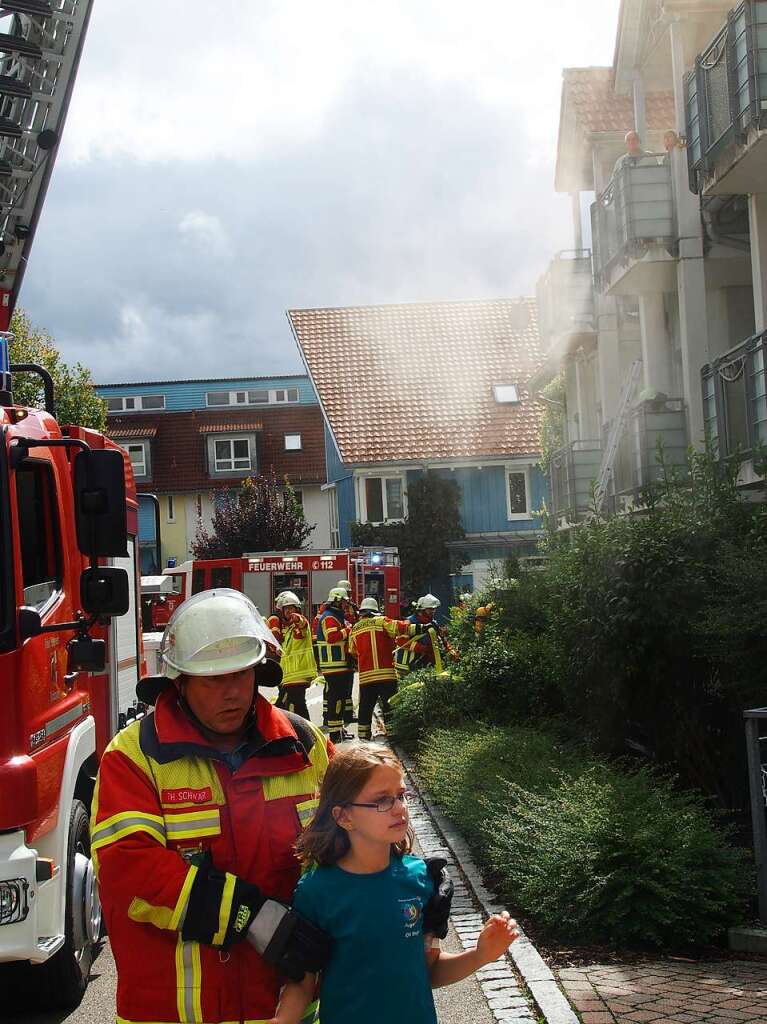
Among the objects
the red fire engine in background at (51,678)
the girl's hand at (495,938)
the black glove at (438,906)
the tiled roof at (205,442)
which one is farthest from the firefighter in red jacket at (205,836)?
the tiled roof at (205,442)

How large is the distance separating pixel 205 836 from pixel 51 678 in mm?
2391

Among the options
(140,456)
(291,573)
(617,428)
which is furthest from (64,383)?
(140,456)

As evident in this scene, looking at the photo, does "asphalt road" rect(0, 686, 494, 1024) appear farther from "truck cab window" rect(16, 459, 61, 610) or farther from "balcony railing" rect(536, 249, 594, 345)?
"balcony railing" rect(536, 249, 594, 345)

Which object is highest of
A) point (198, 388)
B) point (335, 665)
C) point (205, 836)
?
point (198, 388)

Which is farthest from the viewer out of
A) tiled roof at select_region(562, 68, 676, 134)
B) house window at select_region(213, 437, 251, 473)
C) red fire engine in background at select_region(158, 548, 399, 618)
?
house window at select_region(213, 437, 251, 473)

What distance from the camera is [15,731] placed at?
4.61 metres

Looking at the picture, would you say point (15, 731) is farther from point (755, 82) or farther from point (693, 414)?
point (693, 414)

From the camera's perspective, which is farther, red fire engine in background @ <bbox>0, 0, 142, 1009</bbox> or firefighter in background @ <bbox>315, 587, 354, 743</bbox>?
firefighter in background @ <bbox>315, 587, 354, 743</bbox>

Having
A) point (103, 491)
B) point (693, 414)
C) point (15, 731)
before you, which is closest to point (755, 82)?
point (693, 414)

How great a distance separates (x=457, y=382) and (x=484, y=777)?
103 ft

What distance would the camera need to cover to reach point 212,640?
3.04m

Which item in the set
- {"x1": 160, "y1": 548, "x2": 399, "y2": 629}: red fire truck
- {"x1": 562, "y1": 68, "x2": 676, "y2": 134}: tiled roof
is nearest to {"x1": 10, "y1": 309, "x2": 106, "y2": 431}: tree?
{"x1": 160, "y1": 548, "x2": 399, "y2": 629}: red fire truck

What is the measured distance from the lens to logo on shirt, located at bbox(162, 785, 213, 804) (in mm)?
2891

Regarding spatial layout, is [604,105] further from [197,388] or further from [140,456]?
[197,388]
